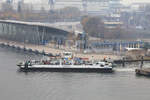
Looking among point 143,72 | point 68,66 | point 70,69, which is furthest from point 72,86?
point 143,72

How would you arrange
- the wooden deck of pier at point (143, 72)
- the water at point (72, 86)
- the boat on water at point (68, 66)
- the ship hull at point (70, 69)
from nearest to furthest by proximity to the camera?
the water at point (72, 86) → the wooden deck of pier at point (143, 72) → the ship hull at point (70, 69) → the boat on water at point (68, 66)

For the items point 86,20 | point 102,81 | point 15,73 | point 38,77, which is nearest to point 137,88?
point 102,81

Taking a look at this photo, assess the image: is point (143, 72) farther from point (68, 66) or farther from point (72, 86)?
point (72, 86)

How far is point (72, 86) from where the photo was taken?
1695cm

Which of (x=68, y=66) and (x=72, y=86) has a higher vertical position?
(x=68, y=66)

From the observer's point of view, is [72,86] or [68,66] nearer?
[72,86]

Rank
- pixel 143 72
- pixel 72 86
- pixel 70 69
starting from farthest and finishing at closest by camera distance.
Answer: pixel 70 69 → pixel 143 72 → pixel 72 86

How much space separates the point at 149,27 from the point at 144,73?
2503cm

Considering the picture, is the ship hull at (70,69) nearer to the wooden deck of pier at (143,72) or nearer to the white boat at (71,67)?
the white boat at (71,67)

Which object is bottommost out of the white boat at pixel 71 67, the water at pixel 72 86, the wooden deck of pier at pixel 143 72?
the water at pixel 72 86

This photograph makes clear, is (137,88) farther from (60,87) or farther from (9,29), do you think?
(9,29)

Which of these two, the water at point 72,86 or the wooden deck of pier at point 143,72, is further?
the wooden deck of pier at point 143,72

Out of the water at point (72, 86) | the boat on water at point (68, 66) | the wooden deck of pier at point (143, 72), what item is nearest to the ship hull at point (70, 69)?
the boat on water at point (68, 66)

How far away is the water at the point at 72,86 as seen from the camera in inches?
611
